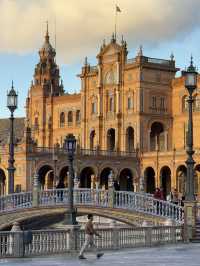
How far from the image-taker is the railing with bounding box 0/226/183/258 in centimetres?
2245

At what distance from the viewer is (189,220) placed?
2852 cm

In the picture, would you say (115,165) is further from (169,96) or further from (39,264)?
(39,264)

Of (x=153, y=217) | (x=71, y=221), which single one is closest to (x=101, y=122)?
(x=153, y=217)

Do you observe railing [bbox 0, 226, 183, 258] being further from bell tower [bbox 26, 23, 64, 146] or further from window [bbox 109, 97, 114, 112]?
bell tower [bbox 26, 23, 64, 146]

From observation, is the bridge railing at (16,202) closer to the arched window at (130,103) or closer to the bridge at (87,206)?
the bridge at (87,206)

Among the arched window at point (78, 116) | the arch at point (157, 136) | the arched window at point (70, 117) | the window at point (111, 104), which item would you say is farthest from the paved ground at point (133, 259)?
the arched window at point (70, 117)

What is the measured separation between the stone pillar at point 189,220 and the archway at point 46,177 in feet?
159

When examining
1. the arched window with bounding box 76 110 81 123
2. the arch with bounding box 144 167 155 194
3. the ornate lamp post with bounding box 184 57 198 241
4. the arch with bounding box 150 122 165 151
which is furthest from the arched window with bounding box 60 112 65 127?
the ornate lamp post with bounding box 184 57 198 241

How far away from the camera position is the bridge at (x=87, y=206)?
3481 cm

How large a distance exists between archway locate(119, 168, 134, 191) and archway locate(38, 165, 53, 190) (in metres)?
7.69

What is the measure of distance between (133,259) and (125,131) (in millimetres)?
62017

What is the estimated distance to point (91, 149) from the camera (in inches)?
3231

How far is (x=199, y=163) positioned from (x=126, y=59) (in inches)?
681

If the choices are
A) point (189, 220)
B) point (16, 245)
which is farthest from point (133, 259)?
point (189, 220)
